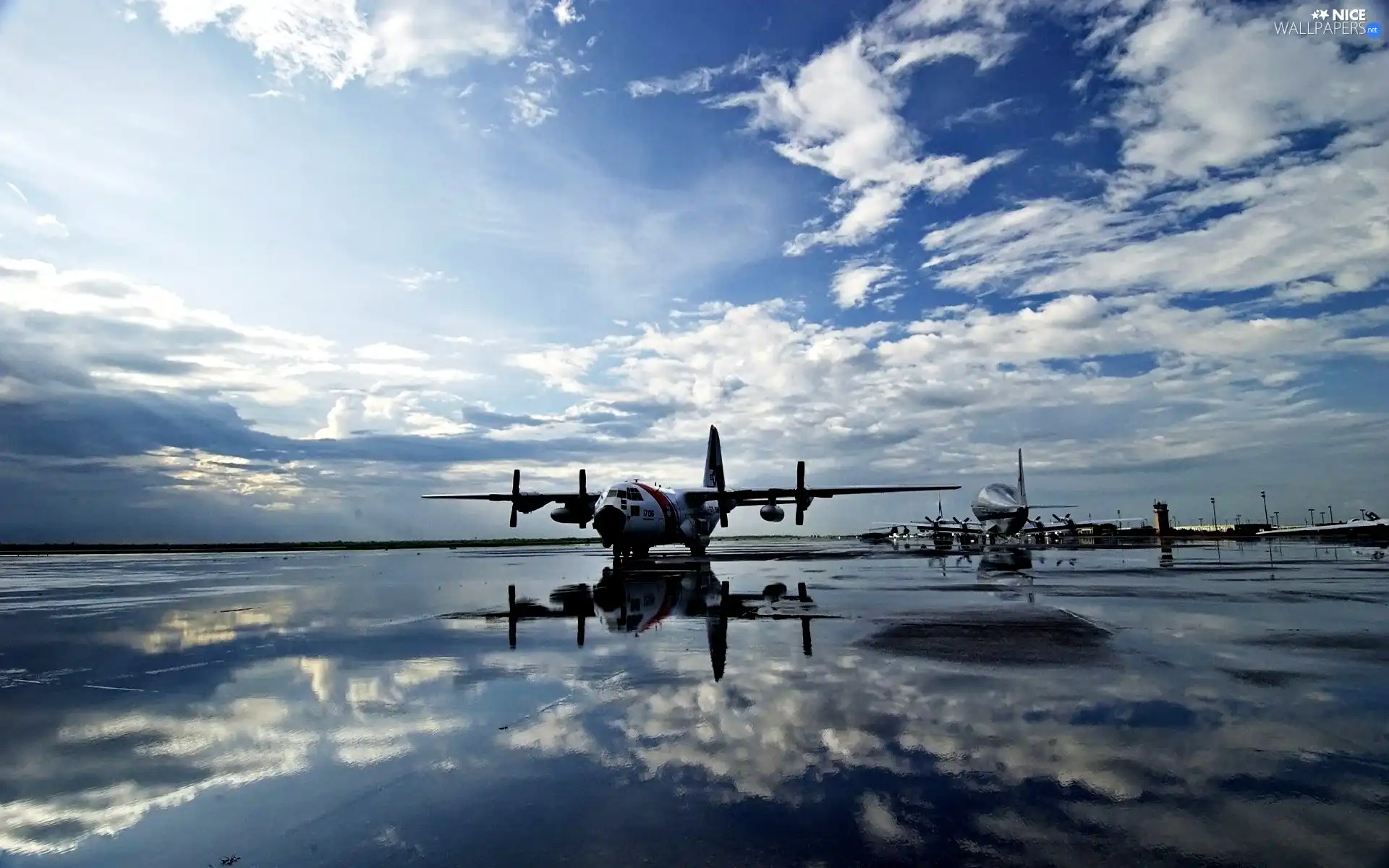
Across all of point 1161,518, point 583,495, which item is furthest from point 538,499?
point 1161,518

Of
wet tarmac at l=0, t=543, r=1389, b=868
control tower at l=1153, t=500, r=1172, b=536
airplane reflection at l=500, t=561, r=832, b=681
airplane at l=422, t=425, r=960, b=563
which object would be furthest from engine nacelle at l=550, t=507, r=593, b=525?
control tower at l=1153, t=500, r=1172, b=536

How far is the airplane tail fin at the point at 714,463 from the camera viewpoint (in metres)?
50.9

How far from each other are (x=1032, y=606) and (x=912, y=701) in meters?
9.26

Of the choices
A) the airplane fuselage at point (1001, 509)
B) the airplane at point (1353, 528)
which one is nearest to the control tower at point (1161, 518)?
the airplane at point (1353, 528)

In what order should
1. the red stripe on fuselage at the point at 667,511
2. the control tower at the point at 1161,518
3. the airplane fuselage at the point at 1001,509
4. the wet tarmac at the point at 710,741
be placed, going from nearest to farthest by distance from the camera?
the wet tarmac at the point at 710,741, the red stripe on fuselage at the point at 667,511, the airplane fuselage at the point at 1001,509, the control tower at the point at 1161,518

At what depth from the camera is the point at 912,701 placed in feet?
22.1

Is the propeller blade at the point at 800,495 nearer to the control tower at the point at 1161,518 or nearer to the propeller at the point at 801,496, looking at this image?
the propeller at the point at 801,496

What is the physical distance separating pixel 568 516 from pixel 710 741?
111ft

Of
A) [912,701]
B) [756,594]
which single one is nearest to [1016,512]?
[756,594]

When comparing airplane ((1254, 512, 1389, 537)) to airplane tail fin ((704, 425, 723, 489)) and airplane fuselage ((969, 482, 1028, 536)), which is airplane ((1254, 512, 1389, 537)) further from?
airplane tail fin ((704, 425, 723, 489))

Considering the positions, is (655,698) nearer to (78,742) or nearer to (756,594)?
(78,742)

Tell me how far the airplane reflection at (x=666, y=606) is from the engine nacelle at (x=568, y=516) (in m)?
15.7

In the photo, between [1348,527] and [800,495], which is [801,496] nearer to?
[800,495]

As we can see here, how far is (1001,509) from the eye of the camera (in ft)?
201
